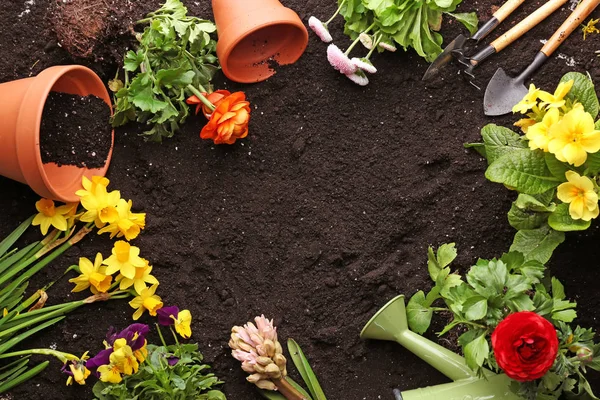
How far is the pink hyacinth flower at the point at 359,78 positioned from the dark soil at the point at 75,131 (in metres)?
0.58

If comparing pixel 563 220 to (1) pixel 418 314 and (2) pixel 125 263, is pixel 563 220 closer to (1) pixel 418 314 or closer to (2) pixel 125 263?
(1) pixel 418 314

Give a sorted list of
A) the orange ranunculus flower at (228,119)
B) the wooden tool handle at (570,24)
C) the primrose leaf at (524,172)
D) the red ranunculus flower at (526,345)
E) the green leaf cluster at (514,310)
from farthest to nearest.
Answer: the wooden tool handle at (570,24)
the orange ranunculus flower at (228,119)
the primrose leaf at (524,172)
the green leaf cluster at (514,310)
the red ranunculus flower at (526,345)

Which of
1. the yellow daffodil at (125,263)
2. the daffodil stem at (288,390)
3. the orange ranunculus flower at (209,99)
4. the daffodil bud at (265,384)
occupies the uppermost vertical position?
the orange ranunculus flower at (209,99)

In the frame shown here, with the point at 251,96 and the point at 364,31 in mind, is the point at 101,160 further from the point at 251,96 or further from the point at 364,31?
the point at 364,31

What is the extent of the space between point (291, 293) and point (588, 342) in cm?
66

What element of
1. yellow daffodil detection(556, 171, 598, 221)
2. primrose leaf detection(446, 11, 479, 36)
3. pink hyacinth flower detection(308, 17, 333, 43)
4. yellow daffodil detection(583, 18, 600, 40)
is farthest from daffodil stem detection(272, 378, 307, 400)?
yellow daffodil detection(583, 18, 600, 40)

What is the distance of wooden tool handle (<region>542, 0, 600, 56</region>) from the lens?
183 centimetres

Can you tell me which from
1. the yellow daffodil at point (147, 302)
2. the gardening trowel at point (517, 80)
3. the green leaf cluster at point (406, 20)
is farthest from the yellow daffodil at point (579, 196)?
the yellow daffodil at point (147, 302)

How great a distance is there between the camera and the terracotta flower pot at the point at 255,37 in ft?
5.73

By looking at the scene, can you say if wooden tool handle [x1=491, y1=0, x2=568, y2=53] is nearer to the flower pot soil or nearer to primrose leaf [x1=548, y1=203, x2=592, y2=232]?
the flower pot soil

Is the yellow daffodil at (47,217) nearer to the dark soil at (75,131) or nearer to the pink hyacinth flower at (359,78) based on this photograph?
the dark soil at (75,131)

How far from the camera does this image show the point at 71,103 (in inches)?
69.2

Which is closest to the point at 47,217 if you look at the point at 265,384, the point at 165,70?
the point at 165,70

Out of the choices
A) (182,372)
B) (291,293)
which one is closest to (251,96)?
(291,293)
